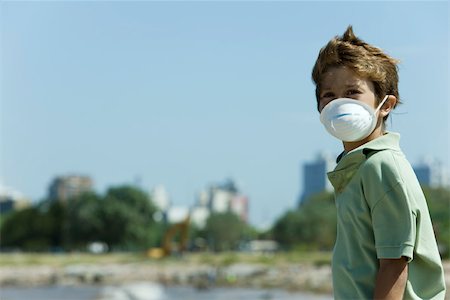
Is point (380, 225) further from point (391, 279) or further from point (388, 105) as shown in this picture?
point (388, 105)

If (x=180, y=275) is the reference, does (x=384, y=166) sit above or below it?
above

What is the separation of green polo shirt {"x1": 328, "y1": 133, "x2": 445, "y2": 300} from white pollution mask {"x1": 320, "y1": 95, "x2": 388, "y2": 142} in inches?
1.1

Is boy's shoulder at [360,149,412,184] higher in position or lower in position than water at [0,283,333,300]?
higher

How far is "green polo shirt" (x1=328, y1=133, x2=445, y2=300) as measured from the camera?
41.4 inches

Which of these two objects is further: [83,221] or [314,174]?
[314,174]

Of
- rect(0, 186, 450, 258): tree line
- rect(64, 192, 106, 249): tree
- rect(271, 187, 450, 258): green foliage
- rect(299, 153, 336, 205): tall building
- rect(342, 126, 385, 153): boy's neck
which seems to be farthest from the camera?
rect(299, 153, 336, 205): tall building

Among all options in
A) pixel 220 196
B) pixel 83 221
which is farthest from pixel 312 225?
pixel 220 196

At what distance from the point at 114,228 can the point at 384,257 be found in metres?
36.7

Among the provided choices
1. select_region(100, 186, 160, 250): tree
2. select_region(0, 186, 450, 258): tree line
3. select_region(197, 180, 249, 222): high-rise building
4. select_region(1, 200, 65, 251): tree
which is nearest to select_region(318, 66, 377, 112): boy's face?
select_region(0, 186, 450, 258): tree line

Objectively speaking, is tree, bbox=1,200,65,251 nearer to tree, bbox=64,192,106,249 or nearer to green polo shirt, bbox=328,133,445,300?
tree, bbox=64,192,106,249

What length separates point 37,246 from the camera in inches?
1565

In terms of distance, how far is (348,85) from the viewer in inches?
45.3

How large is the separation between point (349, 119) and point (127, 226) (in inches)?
1422

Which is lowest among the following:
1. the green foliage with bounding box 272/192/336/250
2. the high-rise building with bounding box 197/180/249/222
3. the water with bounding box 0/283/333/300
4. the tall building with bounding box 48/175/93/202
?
the water with bounding box 0/283/333/300
